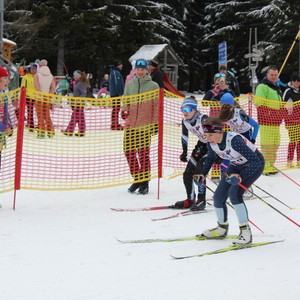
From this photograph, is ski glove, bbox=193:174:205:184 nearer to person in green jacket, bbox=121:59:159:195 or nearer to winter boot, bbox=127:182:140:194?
person in green jacket, bbox=121:59:159:195

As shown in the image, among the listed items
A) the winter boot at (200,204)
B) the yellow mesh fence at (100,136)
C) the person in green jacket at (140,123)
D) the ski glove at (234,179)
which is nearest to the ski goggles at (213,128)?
the ski glove at (234,179)

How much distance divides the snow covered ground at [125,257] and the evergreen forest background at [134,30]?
831 inches

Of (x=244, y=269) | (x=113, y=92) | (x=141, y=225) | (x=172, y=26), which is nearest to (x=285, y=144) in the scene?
(x=113, y=92)

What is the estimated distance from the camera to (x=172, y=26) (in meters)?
38.1

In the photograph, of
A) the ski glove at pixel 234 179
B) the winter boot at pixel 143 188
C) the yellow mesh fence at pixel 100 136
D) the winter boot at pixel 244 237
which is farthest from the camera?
the winter boot at pixel 143 188

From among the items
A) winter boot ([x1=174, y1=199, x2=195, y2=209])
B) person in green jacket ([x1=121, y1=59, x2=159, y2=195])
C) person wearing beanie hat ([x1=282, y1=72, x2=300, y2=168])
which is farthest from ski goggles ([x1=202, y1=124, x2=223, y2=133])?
person wearing beanie hat ([x1=282, y1=72, x2=300, y2=168])

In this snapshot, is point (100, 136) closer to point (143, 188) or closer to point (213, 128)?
point (143, 188)

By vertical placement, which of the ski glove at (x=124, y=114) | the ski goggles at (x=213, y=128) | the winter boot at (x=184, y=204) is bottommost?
the winter boot at (x=184, y=204)

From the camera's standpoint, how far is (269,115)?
29.9ft

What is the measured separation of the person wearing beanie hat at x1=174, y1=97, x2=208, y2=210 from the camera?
19.2 feet

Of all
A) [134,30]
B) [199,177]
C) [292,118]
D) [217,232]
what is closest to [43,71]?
[292,118]

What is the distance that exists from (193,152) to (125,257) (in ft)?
7.14

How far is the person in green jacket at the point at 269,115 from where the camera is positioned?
9008 millimetres

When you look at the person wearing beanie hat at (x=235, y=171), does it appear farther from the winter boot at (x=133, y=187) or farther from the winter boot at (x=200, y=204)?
the winter boot at (x=133, y=187)
